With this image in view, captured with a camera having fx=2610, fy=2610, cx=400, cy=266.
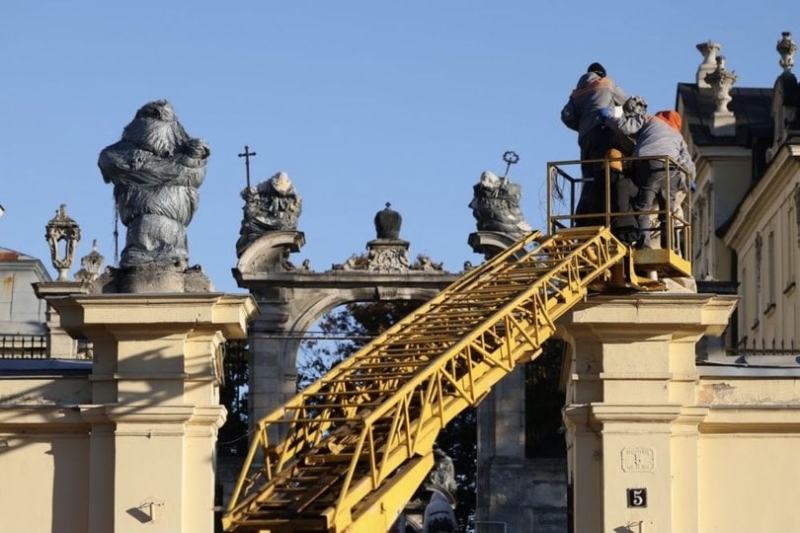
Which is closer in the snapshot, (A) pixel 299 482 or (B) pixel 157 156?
(A) pixel 299 482

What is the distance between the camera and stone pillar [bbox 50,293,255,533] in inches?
945

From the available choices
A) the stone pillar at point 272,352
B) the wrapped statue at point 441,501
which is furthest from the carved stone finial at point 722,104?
the wrapped statue at point 441,501

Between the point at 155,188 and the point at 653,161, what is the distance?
4799 mm

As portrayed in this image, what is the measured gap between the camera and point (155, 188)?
24.9 m

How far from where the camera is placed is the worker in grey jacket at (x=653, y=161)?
25.2 metres

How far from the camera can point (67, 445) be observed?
24.6 metres

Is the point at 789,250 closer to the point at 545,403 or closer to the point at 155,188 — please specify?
the point at 545,403

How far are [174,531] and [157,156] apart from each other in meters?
3.64

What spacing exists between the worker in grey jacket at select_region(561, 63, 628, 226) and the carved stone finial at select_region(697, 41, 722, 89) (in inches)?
1198

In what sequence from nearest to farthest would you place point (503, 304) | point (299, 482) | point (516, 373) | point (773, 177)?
point (299, 482), point (503, 304), point (516, 373), point (773, 177)

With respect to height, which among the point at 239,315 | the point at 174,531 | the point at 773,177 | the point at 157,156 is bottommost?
the point at 174,531

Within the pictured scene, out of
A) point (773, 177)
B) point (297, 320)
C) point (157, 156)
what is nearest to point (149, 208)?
point (157, 156)

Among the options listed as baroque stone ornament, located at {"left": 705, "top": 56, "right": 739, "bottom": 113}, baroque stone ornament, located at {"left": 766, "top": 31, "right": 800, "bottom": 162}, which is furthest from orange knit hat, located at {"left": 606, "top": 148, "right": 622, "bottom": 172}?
baroque stone ornament, located at {"left": 705, "top": 56, "right": 739, "bottom": 113}

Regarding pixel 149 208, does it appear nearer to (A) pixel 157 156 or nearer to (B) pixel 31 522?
(A) pixel 157 156
